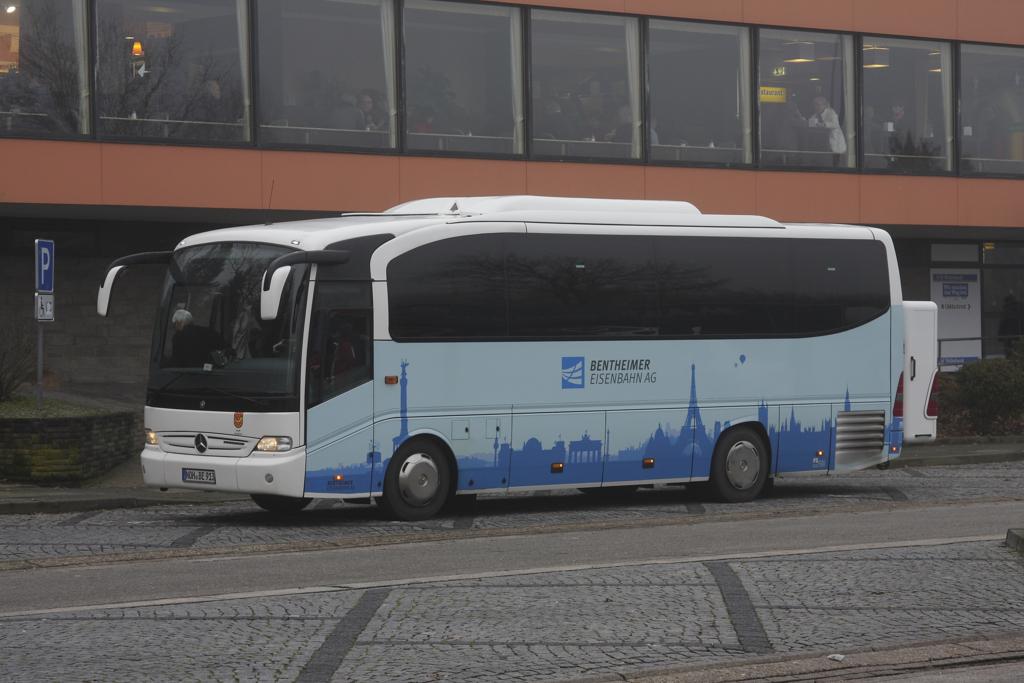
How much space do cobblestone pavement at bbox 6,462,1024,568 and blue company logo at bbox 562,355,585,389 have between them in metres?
1.32

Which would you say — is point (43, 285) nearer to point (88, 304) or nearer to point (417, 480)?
point (417, 480)

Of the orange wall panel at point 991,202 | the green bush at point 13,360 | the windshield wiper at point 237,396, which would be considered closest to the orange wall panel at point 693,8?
the orange wall panel at point 991,202

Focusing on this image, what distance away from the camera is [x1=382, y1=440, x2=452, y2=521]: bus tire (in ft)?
51.9

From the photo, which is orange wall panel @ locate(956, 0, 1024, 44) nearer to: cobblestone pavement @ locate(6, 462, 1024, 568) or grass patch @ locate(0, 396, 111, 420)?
cobblestone pavement @ locate(6, 462, 1024, 568)

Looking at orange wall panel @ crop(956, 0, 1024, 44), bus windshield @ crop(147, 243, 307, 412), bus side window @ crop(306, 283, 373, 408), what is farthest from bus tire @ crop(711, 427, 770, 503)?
orange wall panel @ crop(956, 0, 1024, 44)

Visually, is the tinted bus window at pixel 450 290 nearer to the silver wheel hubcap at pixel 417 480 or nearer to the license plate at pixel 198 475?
the silver wheel hubcap at pixel 417 480

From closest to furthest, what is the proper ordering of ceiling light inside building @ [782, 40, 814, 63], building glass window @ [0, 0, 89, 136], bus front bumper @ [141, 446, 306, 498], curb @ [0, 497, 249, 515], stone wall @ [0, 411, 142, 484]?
bus front bumper @ [141, 446, 306, 498] → curb @ [0, 497, 249, 515] → stone wall @ [0, 411, 142, 484] → building glass window @ [0, 0, 89, 136] → ceiling light inside building @ [782, 40, 814, 63]

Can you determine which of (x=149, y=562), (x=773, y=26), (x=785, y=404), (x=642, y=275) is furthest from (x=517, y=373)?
(x=773, y=26)

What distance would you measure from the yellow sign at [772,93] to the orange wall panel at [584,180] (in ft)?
10.6

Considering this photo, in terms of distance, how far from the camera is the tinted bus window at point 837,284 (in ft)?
61.2

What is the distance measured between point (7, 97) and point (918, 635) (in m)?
18.2

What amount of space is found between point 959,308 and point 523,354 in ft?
70.1

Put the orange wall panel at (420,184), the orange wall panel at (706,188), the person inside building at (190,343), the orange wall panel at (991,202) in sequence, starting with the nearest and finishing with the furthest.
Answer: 1. the person inside building at (190,343)
2. the orange wall panel at (420,184)
3. the orange wall panel at (706,188)
4. the orange wall panel at (991,202)

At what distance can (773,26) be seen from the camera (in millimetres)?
30266
